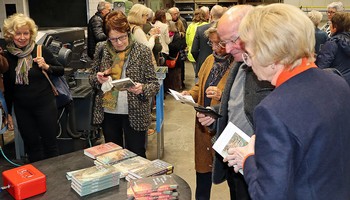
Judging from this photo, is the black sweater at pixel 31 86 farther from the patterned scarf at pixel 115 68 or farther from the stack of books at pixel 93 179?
the stack of books at pixel 93 179

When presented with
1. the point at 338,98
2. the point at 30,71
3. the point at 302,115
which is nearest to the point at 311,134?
the point at 302,115

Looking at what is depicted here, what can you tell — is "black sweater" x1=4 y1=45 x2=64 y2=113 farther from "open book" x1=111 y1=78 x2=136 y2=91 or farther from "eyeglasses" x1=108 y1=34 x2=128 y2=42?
"open book" x1=111 y1=78 x2=136 y2=91

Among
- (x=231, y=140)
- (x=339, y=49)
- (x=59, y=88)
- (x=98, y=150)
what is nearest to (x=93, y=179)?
(x=98, y=150)

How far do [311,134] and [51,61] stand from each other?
2.45m

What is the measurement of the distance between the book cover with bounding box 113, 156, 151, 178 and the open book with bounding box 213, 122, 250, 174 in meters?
0.49

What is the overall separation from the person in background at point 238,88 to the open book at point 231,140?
110 mm

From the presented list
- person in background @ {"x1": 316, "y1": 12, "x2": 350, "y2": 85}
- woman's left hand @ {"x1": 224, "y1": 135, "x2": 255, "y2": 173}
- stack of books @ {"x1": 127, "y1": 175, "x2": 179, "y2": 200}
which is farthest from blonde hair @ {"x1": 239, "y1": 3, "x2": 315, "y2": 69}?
person in background @ {"x1": 316, "y1": 12, "x2": 350, "y2": 85}

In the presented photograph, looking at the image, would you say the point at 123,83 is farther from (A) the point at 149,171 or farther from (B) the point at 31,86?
(B) the point at 31,86

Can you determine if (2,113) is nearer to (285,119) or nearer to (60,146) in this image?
(60,146)

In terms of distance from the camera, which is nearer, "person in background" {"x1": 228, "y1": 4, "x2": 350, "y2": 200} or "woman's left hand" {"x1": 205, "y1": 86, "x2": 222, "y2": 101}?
"person in background" {"x1": 228, "y1": 4, "x2": 350, "y2": 200}

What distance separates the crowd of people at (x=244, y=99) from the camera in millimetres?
1060

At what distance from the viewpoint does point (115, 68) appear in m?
2.59

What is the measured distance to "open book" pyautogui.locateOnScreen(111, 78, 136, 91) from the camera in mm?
2258

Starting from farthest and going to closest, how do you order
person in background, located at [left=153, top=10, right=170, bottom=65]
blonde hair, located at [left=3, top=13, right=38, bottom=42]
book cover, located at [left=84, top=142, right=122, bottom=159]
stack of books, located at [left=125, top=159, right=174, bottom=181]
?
person in background, located at [left=153, top=10, right=170, bottom=65] < blonde hair, located at [left=3, top=13, right=38, bottom=42] < book cover, located at [left=84, top=142, right=122, bottom=159] < stack of books, located at [left=125, top=159, right=174, bottom=181]
